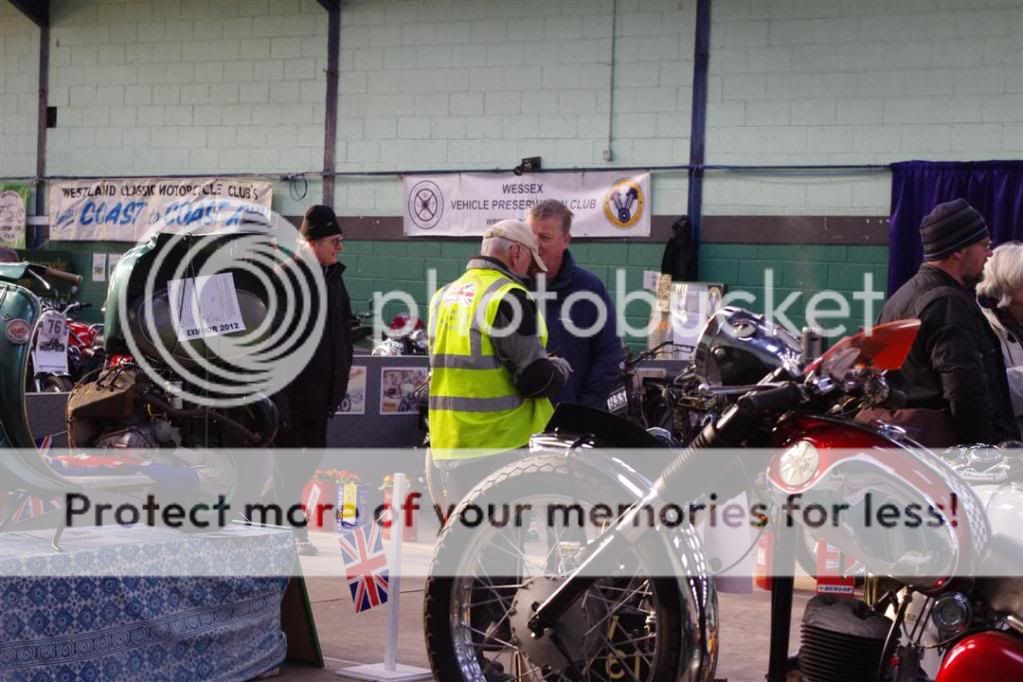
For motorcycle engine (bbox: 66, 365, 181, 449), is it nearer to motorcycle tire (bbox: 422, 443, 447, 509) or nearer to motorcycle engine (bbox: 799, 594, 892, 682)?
motorcycle tire (bbox: 422, 443, 447, 509)

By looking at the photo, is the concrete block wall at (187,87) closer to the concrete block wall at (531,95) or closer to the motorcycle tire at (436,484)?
the concrete block wall at (531,95)

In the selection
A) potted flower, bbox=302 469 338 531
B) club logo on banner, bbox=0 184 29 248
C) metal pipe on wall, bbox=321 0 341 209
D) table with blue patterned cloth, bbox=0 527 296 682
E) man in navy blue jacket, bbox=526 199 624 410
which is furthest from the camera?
club logo on banner, bbox=0 184 29 248

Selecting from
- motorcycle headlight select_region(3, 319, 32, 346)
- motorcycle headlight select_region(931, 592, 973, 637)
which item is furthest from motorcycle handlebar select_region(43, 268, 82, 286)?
motorcycle headlight select_region(931, 592, 973, 637)

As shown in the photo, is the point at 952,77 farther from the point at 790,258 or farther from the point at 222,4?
the point at 222,4

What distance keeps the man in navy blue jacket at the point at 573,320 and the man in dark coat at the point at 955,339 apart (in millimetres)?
1278

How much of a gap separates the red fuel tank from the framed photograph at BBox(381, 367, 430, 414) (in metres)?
7.63

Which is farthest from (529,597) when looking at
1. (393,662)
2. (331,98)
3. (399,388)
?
(331,98)

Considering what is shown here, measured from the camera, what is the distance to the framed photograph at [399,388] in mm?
10805

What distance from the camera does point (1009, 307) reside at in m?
5.95

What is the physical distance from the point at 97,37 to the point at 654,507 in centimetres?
1459

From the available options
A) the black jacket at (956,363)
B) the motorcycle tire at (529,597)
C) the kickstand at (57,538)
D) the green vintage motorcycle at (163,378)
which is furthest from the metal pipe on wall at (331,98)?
the motorcycle tire at (529,597)

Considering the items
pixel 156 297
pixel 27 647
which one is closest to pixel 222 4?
pixel 156 297

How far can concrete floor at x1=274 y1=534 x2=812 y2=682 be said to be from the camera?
17.9 ft

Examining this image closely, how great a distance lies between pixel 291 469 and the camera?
7562 millimetres
